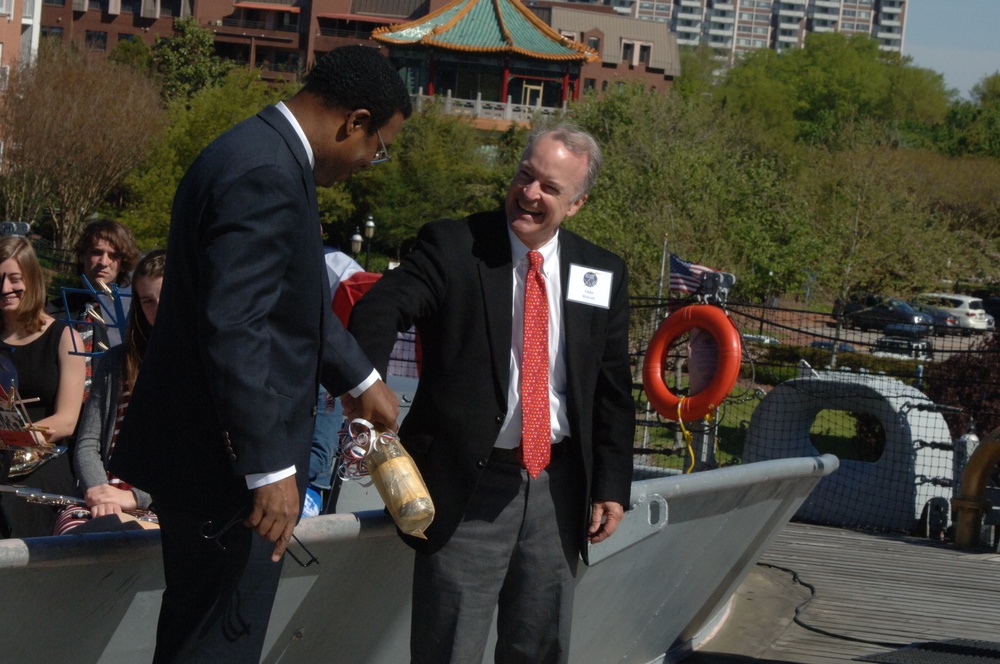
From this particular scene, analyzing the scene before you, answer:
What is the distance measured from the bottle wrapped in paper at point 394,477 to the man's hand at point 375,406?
0.7 inches

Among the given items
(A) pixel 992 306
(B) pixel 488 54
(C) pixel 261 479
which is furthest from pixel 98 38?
(C) pixel 261 479

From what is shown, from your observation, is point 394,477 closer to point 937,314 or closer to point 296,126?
point 296,126

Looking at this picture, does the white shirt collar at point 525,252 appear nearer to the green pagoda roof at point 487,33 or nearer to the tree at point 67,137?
the tree at point 67,137

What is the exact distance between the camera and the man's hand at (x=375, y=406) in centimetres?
287

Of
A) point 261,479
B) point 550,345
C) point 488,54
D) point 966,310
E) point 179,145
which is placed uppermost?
point 488,54

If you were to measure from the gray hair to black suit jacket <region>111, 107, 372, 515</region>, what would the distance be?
960 millimetres

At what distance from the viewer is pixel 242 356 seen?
7.92ft

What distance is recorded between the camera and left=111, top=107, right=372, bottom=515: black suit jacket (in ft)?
7.97

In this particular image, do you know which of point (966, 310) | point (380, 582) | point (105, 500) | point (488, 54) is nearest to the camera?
point (380, 582)

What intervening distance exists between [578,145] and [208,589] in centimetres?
155

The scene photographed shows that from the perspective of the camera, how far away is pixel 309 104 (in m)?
2.67

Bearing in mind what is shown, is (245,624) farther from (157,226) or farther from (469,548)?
(157,226)

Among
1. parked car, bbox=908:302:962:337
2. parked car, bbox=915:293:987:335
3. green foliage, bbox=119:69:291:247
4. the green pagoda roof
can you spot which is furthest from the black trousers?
the green pagoda roof

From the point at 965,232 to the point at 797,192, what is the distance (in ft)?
25.5
